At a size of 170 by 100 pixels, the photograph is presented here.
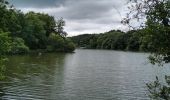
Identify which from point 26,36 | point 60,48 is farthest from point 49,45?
point 26,36

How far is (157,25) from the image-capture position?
13117 millimetres

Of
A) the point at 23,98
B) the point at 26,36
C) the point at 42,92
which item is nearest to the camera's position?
the point at 23,98

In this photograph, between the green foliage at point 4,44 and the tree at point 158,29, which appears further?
the green foliage at point 4,44

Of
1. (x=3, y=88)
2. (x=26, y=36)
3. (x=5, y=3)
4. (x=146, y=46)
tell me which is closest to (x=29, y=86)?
(x=3, y=88)

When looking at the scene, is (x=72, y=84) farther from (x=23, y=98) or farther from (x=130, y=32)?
(x=130, y=32)

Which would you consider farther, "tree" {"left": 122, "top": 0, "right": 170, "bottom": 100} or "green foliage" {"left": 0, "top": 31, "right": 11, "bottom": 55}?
"green foliage" {"left": 0, "top": 31, "right": 11, "bottom": 55}

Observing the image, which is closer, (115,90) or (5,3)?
(5,3)

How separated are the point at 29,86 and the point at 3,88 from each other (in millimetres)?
3991

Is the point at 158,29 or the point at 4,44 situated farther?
the point at 4,44

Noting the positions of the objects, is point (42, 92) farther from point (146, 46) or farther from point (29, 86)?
point (146, 46)

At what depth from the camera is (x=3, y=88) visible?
43406 millimetres

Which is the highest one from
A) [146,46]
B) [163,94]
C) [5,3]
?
[5,3]

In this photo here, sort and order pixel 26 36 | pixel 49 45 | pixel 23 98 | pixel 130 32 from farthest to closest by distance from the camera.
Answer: pixel 49 45
pixel 26 36
pixel 23 98
pixel 130 32

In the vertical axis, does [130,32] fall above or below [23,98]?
above
